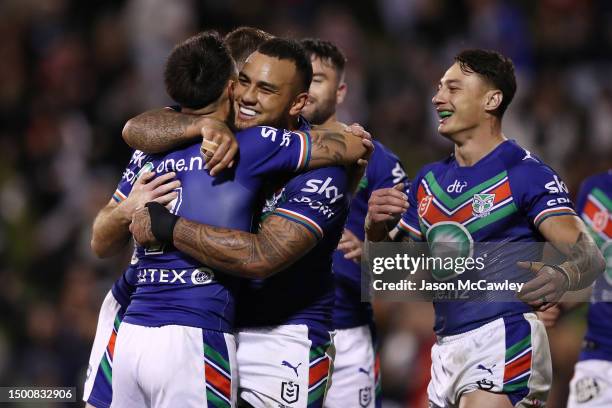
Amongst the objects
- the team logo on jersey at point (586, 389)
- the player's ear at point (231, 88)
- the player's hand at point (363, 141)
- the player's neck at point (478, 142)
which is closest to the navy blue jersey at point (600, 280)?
the team logo on jersey at point (586, 389)

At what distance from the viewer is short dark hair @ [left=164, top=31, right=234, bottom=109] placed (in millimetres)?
4637

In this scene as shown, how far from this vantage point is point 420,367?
27.6 ft

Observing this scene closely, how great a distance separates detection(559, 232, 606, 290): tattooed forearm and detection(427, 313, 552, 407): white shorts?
0.42 metres

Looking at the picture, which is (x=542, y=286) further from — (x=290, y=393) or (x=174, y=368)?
(x=174, y=368)

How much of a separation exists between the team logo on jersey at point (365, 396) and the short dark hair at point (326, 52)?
79.5 inches

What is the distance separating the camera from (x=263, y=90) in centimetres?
487

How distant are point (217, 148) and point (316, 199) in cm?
52

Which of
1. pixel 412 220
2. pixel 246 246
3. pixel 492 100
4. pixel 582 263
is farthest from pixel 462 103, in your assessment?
pixel 246 246

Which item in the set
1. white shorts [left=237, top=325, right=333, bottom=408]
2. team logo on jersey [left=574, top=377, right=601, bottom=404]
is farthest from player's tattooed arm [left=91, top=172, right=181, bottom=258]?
team logo on jersey [left=574, top=377, right=601, bottom=404]

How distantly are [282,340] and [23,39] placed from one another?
30.9 feet

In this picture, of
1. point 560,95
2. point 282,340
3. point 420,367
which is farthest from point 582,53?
point 282,340

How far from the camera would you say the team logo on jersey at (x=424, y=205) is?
536cm

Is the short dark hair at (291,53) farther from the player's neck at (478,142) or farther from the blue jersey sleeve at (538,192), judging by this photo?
the blue jersey sleeve at (538,192)

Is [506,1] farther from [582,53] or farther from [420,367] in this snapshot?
[420,367]
